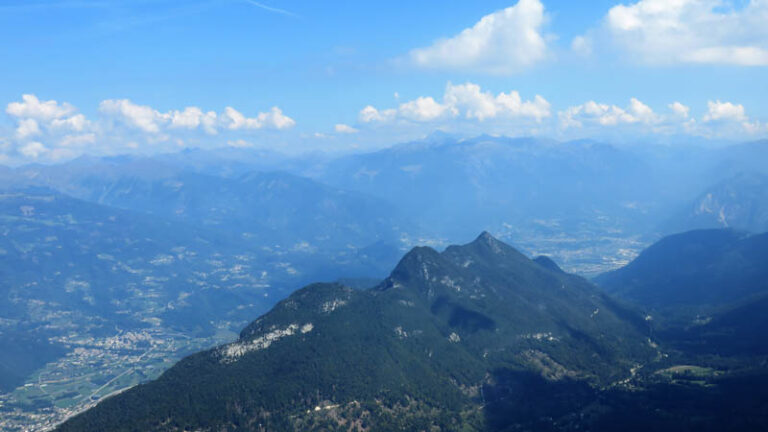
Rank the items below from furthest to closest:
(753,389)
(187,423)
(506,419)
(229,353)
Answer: (229,353) < (506,419) < (753,389) < (187,423)

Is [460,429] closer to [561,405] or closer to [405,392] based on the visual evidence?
[405,392]

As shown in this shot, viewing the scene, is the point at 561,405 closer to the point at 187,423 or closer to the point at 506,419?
the point at 506,419

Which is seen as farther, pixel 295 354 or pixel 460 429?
pixel 295 354

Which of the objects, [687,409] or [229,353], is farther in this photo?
[229,353]

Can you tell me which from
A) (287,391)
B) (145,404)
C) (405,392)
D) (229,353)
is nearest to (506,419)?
(405,392)

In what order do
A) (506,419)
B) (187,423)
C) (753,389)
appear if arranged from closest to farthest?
(187,423)
(753,389)
(506,419)

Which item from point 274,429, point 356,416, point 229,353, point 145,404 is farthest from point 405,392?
point 145,404

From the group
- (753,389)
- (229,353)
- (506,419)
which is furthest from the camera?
(229,353)

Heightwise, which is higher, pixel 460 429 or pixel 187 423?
pixel 187 423

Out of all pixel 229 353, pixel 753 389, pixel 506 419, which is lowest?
pixel 506 419
